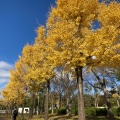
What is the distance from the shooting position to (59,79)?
103 feet

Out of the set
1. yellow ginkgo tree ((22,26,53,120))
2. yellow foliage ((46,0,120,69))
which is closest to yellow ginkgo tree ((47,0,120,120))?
yellow foliage ((46,0,120,69))

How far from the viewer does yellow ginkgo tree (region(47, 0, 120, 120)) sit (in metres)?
12.1

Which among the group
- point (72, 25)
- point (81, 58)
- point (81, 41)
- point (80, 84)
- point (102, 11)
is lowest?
point (80, 84)

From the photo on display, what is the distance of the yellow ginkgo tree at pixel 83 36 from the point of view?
1209 cm

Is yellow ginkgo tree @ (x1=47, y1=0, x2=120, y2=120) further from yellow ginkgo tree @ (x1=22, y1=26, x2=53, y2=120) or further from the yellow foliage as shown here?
yellow ginkgo tree @ (x1=22, y1=26, x2=53, y2=120)

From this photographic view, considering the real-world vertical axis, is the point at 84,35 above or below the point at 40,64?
below

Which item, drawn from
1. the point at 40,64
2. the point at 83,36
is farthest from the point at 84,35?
the point at 40,64

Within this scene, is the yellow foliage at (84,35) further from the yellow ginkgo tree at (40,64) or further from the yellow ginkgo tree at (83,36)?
the yellow ginkgo tree at (40,64)

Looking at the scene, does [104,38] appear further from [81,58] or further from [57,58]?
[57,58]

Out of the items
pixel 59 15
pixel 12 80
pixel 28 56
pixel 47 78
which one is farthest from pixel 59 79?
pixel 59 15

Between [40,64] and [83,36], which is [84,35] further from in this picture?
[40,64]

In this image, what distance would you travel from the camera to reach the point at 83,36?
13.4 metres

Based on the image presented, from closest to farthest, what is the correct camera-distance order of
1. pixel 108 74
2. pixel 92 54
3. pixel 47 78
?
pixel 92 54, pixel 47 78, pixel 108 74

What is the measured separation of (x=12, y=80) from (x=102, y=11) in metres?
24.7
